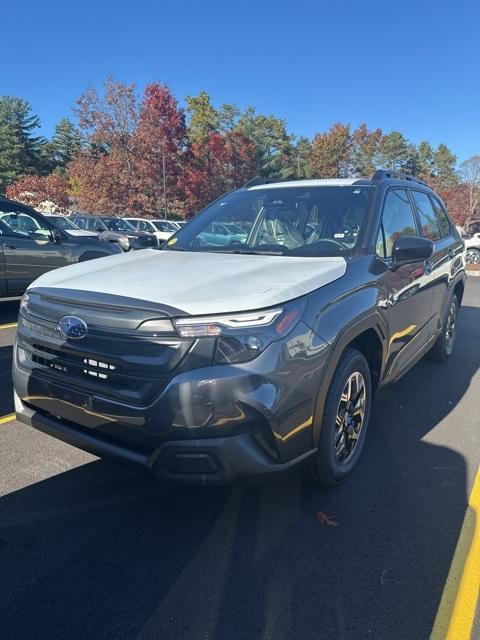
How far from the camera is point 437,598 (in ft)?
6.87

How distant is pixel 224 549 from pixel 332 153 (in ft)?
194

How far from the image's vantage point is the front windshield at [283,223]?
3.24 m

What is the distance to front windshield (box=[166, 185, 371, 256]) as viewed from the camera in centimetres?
324

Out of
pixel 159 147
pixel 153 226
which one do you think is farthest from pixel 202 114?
pixel 153 226

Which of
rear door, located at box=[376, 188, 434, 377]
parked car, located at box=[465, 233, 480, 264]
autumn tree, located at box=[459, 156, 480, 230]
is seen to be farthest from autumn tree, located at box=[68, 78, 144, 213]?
autumn tree, located at box=[459, 156, 480, 230]

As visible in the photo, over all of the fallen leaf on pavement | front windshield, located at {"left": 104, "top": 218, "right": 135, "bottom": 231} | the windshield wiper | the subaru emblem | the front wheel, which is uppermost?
the windshield wiper

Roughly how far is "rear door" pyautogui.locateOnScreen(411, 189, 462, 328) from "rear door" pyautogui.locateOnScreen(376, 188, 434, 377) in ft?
0.76

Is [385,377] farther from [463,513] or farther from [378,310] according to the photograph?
[463,513]

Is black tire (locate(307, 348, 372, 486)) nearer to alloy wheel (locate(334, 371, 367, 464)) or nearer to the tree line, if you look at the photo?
alloy wheel (locate(334, 371, 367, 464))

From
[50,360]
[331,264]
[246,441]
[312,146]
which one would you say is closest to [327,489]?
[246,441]

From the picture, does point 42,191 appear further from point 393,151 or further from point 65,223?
point 393,151

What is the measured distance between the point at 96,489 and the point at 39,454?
2.06ft

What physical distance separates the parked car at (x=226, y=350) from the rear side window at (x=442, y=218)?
1.97 metres

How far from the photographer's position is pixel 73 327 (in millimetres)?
2336
